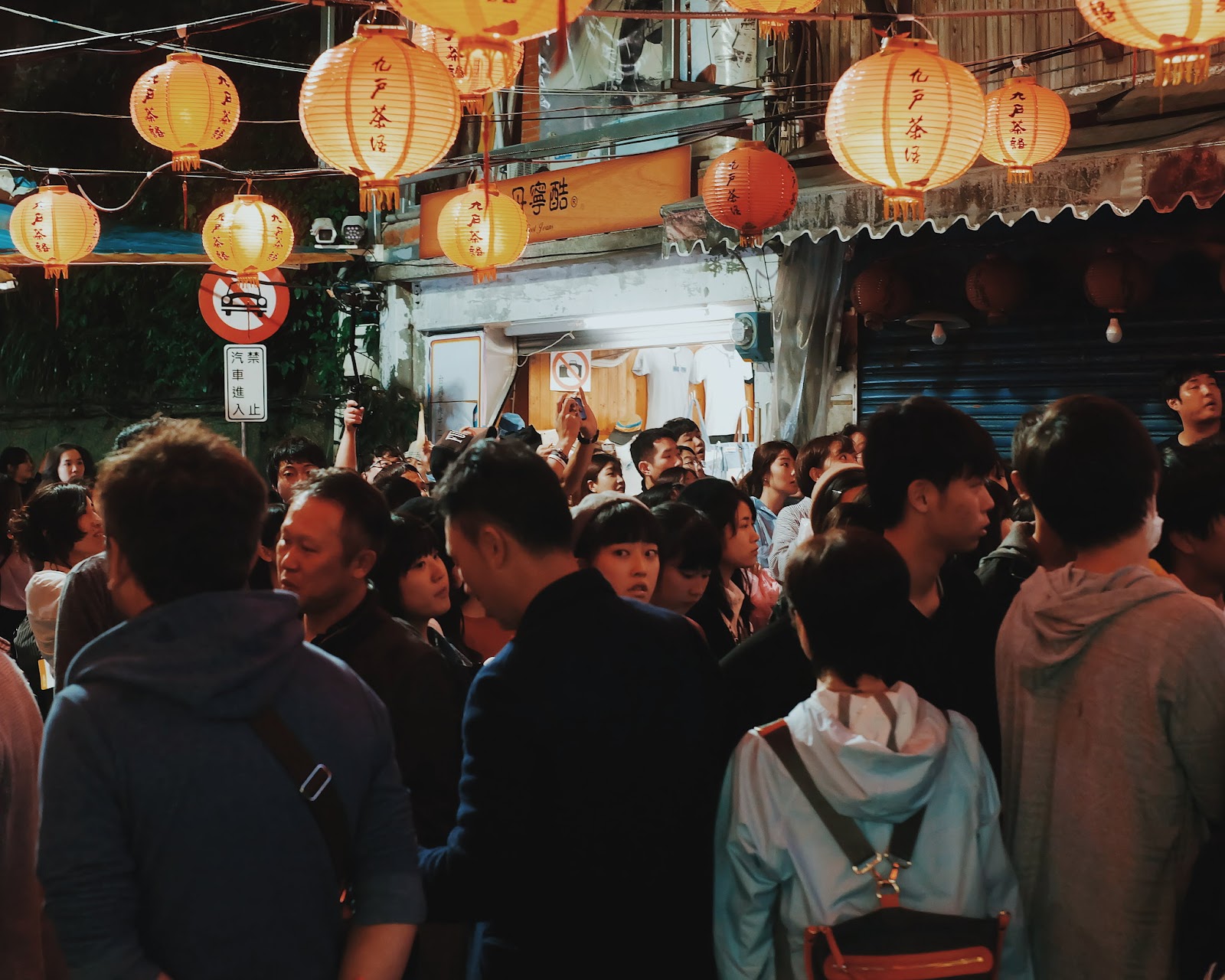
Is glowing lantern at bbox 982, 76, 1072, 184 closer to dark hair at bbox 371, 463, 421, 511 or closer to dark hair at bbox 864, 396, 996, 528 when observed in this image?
dark hair at bbox 371, 463, 421, 511

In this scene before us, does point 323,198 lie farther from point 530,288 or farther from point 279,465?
point 279,465

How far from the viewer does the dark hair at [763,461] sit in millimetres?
9516

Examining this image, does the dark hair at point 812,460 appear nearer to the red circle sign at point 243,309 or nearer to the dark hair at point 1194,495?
the dark hair at point 1194,495

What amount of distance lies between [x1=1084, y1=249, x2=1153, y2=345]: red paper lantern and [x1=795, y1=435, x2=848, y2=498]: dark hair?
273 cm

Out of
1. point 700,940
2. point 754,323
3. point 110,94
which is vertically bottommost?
point 700,940

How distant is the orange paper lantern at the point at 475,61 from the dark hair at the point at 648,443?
2970 mm

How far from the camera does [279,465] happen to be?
869 centimetres

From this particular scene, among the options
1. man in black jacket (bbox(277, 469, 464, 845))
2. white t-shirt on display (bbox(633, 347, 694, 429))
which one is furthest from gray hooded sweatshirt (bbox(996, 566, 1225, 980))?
white t-shirt on display (bbox(633, 347, 694, 429))

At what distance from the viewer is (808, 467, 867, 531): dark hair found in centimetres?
489

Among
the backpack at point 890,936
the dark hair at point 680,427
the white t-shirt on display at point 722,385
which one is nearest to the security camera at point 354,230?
the white t-shirt on display at point 722,385

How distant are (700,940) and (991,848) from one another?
723mm

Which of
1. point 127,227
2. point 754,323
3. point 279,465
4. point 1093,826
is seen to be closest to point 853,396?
point 754,323

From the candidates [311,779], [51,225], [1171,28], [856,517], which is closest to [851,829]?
[311,779]

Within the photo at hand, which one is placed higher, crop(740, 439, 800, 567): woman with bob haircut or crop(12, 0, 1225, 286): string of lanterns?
crop(12, 0, 1225, 286): string of lanterns
